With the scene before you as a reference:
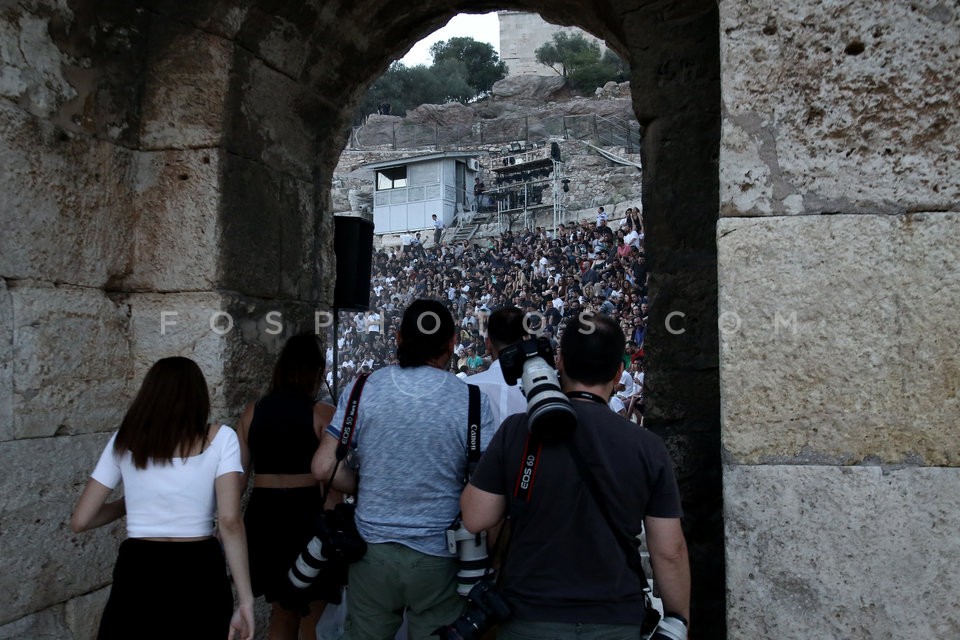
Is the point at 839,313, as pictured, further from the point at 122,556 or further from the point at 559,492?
the point at 122,556

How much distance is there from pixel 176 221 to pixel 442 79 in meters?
56.0

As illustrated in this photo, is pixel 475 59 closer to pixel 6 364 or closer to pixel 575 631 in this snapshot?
pixel 6 364

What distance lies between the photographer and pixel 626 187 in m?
36.0

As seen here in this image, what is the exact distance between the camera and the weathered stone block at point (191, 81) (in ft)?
13.1

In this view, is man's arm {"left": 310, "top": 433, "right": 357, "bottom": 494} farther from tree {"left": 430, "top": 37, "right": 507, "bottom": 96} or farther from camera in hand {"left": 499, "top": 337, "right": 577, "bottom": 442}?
tree {"left": 430, "top": 37, "right": 507, "bottom": 96}

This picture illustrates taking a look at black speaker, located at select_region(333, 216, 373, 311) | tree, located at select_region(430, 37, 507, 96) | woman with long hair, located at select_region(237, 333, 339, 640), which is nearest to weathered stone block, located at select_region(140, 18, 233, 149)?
black speaker, located at select_region(333, 216, 373, 311)

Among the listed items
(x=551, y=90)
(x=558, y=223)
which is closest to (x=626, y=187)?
(x=558, y=223)

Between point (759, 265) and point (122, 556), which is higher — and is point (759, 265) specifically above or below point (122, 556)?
above

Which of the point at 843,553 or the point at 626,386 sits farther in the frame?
the point at 626,386

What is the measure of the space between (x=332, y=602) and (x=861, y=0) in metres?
2.68

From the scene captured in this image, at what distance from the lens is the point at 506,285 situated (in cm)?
2553

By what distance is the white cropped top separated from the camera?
2.50 m

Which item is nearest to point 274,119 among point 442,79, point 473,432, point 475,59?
point 473,432

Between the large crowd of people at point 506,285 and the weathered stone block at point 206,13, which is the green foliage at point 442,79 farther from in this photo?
the weathered stone block at point 206,13
